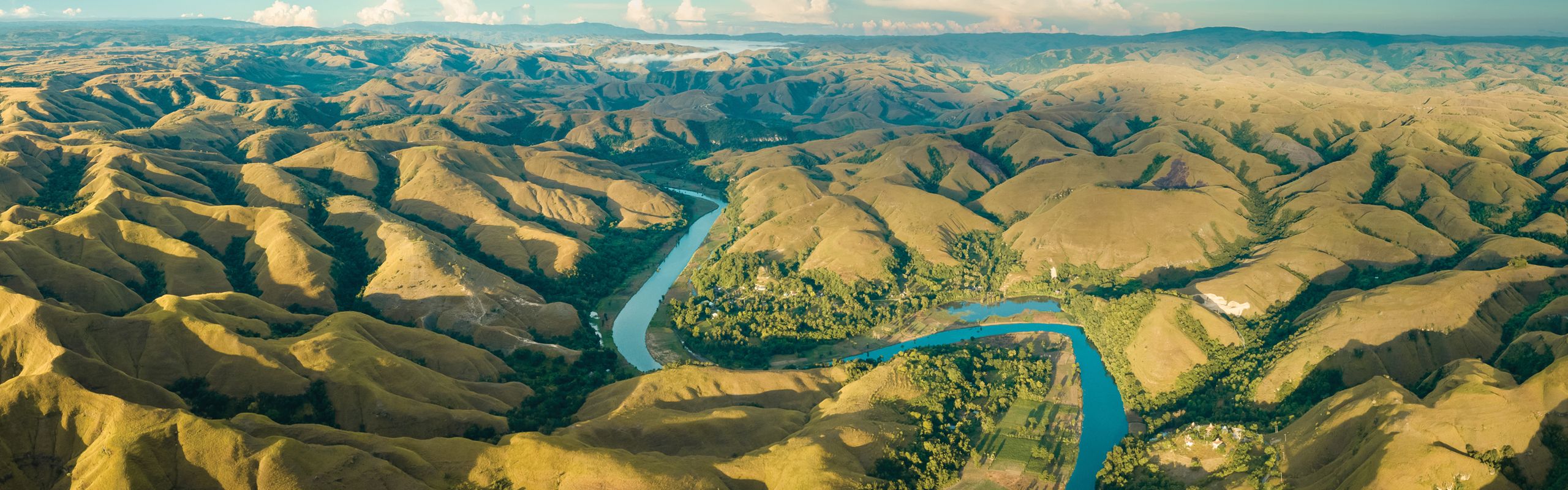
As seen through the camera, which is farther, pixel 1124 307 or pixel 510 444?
pixel 1124 307

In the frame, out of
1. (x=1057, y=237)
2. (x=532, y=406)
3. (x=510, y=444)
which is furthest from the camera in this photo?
(x=1057, y=237)

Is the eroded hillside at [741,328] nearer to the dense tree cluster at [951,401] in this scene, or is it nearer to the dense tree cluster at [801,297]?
the dense tree cluster at [951,401]

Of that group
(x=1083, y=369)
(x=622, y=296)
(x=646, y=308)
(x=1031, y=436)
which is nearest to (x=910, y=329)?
(x=1083, y=369)

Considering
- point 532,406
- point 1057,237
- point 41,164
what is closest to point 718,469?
point 532,406

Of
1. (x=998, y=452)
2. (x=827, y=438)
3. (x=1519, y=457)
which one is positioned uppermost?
(x=1519, y=457)

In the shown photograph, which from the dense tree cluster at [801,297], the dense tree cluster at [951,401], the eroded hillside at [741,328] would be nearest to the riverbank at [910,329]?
the eroded hillside at [741,328]

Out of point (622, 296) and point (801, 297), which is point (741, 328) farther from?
point (622, 296)

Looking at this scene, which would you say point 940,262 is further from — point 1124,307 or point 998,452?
point 998,452

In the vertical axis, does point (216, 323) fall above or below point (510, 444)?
above
